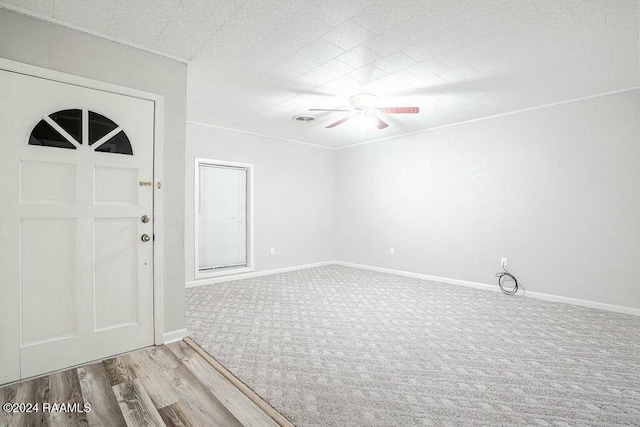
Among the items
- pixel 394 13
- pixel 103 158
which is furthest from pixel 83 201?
pixel 394 13

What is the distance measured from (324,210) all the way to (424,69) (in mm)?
4078

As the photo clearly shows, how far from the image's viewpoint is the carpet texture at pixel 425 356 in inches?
71.7

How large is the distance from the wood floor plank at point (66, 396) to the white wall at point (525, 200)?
4.80 meters

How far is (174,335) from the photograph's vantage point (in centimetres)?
272

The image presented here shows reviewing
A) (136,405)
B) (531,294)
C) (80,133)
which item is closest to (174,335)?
(136,405)

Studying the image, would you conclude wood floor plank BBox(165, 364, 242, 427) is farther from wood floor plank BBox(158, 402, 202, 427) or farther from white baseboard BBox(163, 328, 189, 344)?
white baseboard BBox(163, 328, 189, 344)

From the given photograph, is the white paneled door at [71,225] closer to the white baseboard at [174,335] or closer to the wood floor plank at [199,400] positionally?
the white baseboard at [174,335]

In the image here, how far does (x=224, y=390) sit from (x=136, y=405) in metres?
0.51

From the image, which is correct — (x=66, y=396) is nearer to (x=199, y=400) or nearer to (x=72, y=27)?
(x=199, y=400)

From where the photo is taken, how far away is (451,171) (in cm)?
501

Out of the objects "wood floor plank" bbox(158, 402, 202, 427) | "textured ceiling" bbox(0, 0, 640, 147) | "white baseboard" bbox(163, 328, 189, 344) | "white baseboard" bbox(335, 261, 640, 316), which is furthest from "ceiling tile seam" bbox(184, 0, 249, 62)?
"white baseboard" bbox(335, 261, 640, 316)

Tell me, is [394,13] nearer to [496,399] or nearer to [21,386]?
[496,399]

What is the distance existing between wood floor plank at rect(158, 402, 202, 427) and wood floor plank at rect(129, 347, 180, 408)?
51 mm

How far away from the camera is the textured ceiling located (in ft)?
6.84
